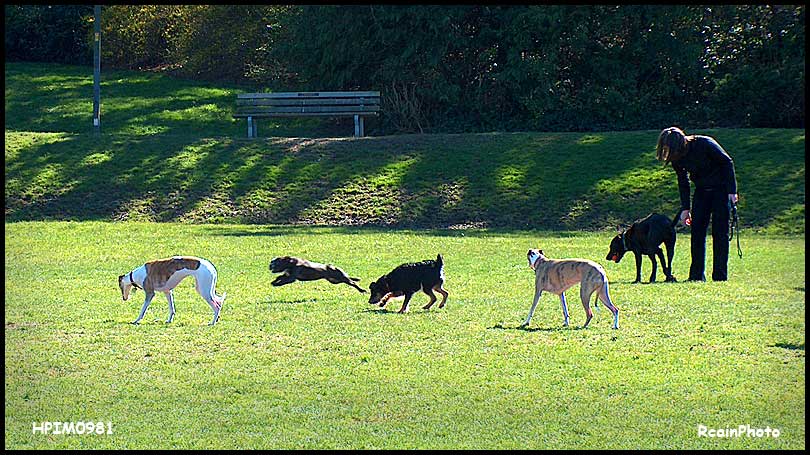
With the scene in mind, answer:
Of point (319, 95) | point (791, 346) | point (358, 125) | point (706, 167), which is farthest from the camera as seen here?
point (319, 95)

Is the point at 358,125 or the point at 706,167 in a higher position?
the point at 358,125

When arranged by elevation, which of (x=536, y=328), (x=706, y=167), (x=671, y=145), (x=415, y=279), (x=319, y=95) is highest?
(x=319, y=95)

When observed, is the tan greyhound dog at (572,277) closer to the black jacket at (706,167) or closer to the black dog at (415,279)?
the black dog at (415,279)

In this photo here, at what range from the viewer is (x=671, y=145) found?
13789 mm

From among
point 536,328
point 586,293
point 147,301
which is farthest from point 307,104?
point 586,293

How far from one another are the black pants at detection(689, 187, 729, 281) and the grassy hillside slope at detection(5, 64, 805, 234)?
7431 millimetres

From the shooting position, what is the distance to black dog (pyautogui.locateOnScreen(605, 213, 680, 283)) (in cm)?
1433

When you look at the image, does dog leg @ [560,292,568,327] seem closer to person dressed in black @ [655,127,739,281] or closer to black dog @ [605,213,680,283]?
black dog @ [605,213,680,283]

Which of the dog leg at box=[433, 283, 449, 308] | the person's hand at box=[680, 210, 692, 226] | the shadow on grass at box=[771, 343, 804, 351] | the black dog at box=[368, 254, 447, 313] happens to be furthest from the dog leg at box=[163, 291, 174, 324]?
the person's hand at box=[680, 210, 692, 226]

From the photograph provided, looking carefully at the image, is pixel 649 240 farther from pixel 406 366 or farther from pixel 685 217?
pixel 406 366

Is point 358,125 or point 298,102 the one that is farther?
point 298,102

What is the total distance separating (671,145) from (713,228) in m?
1.34

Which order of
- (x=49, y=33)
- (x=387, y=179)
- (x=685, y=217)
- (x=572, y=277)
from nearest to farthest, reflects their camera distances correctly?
(x=572, y=277)
(x=685, y=217)
(x=387, y=179)
(x=49, y=33)

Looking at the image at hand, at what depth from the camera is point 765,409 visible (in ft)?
26.1
